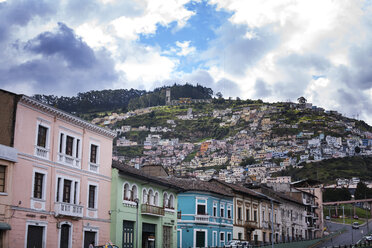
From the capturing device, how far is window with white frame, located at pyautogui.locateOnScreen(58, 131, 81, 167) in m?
→ 37.6

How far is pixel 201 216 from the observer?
188 ft

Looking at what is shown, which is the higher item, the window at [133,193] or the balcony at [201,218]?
the window at [133,193]

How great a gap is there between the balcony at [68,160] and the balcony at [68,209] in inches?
131

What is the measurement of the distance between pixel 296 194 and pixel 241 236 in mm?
32053

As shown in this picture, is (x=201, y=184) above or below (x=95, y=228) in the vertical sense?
above

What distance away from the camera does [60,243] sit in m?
36.3

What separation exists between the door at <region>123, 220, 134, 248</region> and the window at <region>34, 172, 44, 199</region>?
11.5 m

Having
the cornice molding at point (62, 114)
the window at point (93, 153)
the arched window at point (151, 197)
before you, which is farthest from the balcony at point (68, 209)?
the arched window at point (151, 197)

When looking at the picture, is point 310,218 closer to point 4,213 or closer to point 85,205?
point 85,205

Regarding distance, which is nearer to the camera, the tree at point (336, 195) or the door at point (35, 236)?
the door at point (35, 236)

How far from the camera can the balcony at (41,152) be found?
3459 centimetres

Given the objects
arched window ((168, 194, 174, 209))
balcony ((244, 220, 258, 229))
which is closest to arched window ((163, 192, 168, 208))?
arched window ((168, 194, 174, 209))

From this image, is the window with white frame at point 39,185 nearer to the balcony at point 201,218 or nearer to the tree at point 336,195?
the balcony at point 201,218

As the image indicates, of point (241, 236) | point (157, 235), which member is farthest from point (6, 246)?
point (241, 236)
